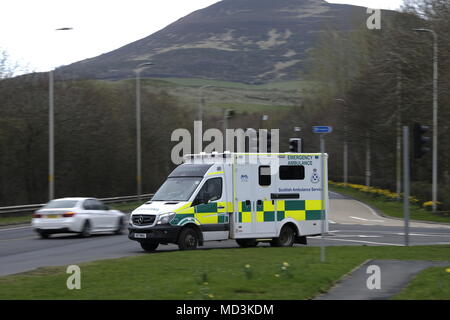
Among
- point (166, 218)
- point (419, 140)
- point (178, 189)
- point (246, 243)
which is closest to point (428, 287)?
point (419, 140)

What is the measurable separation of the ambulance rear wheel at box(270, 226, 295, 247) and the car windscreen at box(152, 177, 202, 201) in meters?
3.16

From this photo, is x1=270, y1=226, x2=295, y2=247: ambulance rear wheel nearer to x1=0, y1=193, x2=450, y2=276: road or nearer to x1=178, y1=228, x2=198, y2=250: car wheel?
x1=0, y1=193, x2=450, y2=276: road

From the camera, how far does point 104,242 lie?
2642cm

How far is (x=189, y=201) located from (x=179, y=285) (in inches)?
349

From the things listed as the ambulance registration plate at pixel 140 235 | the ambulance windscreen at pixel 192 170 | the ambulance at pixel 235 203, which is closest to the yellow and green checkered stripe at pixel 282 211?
the ambulance at pixel 235 203

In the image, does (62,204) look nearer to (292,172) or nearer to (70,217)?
(70,217)

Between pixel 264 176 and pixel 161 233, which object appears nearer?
pixel 161 233

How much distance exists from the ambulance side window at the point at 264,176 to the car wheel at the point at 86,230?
27.1ft

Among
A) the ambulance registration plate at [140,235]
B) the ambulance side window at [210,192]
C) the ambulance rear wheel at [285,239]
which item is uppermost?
the ambulance side window at [210,192]

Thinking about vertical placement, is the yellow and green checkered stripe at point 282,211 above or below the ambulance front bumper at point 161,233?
above

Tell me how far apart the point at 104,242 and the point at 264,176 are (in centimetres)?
667

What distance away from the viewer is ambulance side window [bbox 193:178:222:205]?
21703 mm

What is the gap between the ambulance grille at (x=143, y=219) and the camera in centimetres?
2128

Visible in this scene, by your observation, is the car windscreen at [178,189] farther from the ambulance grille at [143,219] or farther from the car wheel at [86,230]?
the car wheel at [86,230]
